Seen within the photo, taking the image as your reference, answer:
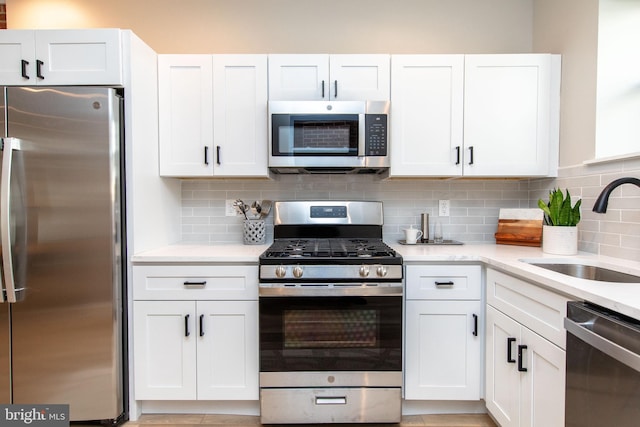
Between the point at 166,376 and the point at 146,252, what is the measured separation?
2.24 ft

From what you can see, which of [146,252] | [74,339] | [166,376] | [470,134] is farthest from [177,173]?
[470,134]

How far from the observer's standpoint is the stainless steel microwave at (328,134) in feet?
6.65

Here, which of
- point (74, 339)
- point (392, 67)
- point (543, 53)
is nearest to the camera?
point (74, 339)

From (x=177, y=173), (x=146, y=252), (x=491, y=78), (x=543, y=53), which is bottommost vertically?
(x=146, y=252)

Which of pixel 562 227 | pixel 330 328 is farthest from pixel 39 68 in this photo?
pixel 562 227

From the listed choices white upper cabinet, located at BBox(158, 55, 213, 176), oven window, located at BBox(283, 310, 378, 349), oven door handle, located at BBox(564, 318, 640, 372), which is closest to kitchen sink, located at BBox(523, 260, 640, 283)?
oven door handle, located at BBox(564, 318, 640, 372)

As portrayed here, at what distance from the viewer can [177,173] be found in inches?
84.6

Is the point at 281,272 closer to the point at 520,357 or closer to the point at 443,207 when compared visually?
the point at 520,357

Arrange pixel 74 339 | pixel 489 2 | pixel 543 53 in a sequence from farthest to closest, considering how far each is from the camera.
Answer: pixel 489 2 < pixel 543 53 < pixel 74 339

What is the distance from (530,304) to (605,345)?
0.44m

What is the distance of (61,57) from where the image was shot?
1788 mm

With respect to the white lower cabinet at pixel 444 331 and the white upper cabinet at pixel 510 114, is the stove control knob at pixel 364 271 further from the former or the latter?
the white upper cabinet at pixel 510 114

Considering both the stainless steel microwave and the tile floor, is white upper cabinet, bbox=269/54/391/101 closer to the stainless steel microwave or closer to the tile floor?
the stainless steel microwave

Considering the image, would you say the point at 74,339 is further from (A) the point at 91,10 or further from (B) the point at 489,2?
(B) the point at 489,2
